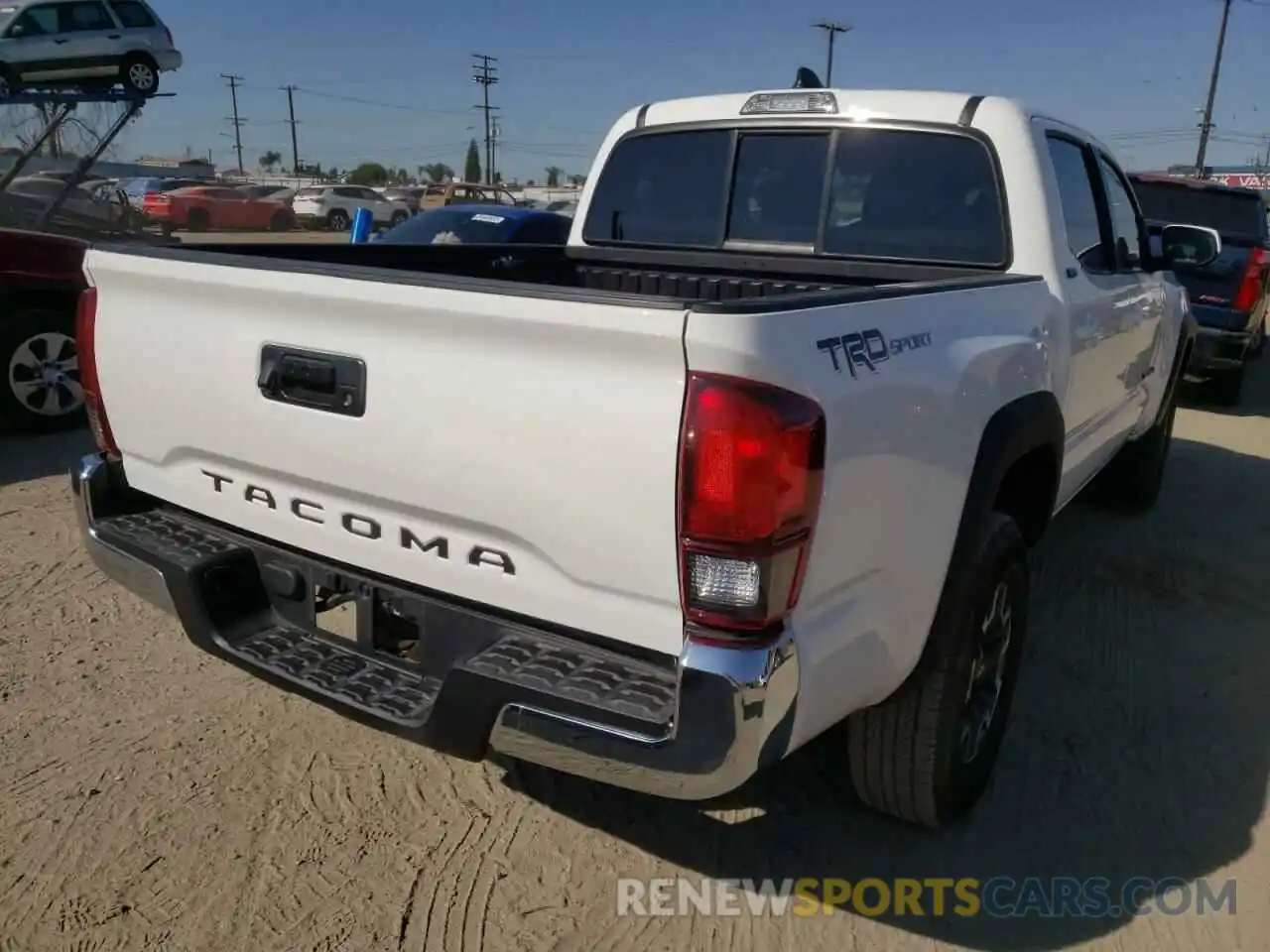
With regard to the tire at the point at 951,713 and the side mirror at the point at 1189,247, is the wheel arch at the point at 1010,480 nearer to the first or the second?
the tire at the point at 951,713

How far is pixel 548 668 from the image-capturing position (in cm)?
208

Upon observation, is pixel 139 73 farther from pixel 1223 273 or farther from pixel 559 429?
pixel 559 429

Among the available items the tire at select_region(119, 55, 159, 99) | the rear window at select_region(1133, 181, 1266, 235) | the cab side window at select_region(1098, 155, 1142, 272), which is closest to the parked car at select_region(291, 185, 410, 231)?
the tire at select_region(119, 55, 159, 99)

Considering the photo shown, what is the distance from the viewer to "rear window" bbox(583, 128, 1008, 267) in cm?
349

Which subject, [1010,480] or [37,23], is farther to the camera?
[37,23]

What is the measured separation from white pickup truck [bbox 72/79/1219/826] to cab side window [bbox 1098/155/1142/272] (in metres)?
0.77

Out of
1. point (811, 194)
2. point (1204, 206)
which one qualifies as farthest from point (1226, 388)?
point (811, 194)

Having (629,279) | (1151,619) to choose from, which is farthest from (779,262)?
(1151,619)

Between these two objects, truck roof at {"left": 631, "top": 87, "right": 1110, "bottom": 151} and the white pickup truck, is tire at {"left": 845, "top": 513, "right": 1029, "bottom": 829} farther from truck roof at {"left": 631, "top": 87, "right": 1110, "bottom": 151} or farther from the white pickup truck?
truck roof at {"left": 631, "top": 87, "right": 1110, "bottom": 151}

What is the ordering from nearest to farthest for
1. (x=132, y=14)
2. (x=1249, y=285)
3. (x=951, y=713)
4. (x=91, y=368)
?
(x=951, y=713)
(x=91, y=368)
(x=1249, y=285)
(x=132, y=14)

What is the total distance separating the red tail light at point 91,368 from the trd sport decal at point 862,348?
1.99m

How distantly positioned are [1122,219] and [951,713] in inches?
109

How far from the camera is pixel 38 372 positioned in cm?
632

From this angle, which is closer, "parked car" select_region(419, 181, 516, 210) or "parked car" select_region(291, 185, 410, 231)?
"parked car" select_region(419, 181, 516, 210)
